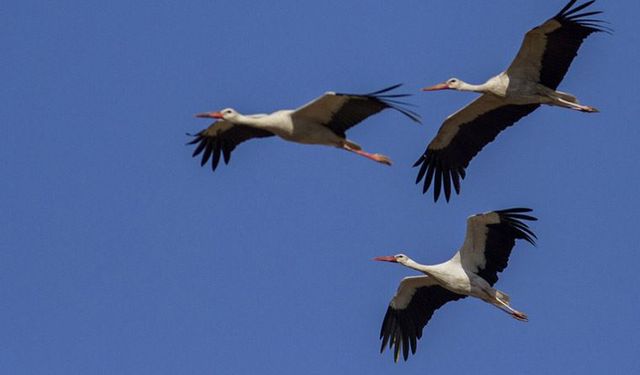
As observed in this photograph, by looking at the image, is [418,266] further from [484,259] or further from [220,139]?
[220,139]

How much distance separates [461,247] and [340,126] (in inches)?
93.0

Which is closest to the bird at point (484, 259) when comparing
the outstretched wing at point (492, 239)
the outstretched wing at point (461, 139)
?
the outstretched wing at point (492, 239)

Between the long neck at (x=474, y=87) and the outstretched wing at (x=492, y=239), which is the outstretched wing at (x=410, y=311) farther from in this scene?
the long neck at (x=474, y=87)

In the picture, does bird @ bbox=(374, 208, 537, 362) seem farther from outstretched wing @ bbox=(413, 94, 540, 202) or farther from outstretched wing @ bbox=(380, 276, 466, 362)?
outstretched wing @ bbox=(413, 94, 540, 202)

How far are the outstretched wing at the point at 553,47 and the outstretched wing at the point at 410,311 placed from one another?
8.96 ft

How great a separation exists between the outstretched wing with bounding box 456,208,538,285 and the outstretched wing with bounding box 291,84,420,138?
2124 millimetres

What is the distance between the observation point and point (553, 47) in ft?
65.0

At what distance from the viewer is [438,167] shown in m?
21.3

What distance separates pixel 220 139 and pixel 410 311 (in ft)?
10.2

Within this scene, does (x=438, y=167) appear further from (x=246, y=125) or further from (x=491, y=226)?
(x=246, y=125)

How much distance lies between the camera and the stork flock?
18297 millimetres

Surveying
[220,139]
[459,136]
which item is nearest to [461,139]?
[459,136]

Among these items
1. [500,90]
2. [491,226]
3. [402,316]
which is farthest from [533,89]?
[402,316]

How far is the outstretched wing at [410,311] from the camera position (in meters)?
20.4
